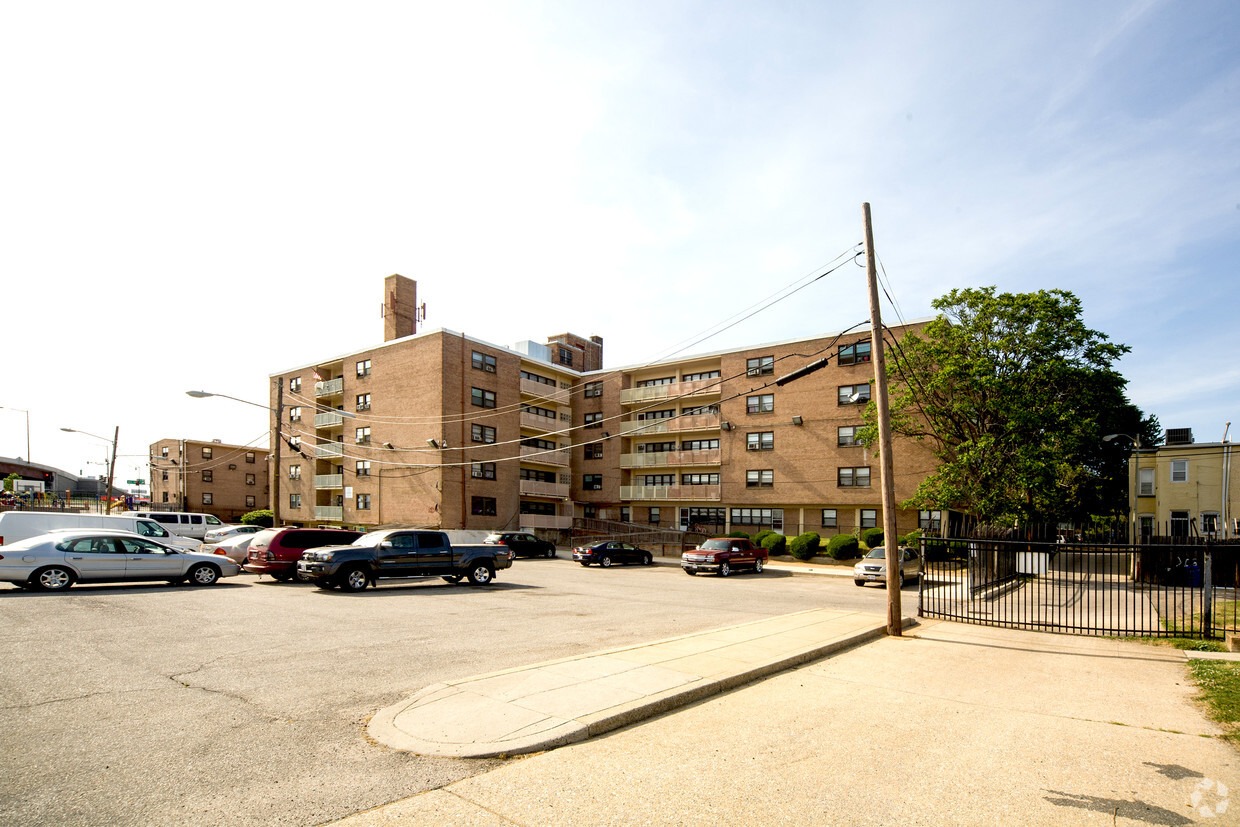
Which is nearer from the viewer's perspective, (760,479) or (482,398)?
(760,479)

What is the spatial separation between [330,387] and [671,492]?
25938 mm

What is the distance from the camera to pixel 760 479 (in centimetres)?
4388

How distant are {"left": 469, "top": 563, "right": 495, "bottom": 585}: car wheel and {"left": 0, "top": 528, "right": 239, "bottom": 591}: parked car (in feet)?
23.8

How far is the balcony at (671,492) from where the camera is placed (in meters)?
46.0

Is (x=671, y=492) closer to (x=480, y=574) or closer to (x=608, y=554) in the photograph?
(x=608, y=554)

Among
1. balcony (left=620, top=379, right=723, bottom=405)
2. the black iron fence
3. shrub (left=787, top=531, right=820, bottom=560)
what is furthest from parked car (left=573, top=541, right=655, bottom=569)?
the black iron fence

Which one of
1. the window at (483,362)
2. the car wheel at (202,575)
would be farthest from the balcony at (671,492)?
the car wheel at (202,575)

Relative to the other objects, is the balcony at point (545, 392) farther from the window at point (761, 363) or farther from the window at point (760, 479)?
the window at point (760, 479)

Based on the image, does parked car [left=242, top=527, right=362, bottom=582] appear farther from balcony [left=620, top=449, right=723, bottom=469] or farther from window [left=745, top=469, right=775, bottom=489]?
balcony [left=620, top=449, right=723, bottom=469]

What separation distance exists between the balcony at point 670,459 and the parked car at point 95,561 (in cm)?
3176

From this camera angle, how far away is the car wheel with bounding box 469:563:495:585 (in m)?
21.1

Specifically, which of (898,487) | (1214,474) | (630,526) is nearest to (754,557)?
(898,487)

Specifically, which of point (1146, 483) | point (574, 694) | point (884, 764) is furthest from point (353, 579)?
point (1146, 483)

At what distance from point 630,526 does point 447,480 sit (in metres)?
13.2
